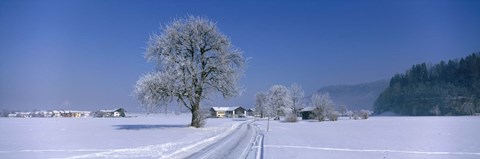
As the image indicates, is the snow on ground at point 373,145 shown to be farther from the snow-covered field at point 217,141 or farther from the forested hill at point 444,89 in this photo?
the forested hill at point 444,89

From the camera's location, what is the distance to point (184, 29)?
144 ft

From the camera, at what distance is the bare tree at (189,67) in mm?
42000

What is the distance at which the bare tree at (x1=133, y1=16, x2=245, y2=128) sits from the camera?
4200 cm

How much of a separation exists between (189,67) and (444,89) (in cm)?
15822

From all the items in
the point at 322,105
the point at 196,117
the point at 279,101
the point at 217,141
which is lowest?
the point at 217,141

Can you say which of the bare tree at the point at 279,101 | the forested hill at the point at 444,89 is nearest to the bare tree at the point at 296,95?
the bare tree at the point at 279,101

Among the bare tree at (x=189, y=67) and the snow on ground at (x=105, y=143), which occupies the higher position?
the bare tree at (x=189, y=67)

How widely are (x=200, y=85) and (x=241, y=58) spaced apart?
525 centimetres

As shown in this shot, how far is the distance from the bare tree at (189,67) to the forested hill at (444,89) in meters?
142

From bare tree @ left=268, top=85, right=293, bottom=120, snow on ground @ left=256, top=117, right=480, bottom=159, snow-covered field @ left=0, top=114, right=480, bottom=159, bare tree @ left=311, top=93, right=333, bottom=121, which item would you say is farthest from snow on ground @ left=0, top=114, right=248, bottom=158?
bare tree @ left=268, top=85, right=293, bottom=120

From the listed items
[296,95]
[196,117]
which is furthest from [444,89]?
[196,117]

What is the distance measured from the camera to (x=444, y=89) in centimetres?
17400

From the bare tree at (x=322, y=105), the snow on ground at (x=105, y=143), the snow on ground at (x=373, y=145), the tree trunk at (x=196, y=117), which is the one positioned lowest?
the snow on ground at (x=373, y=145)

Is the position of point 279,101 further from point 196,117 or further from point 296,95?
point 196,117
